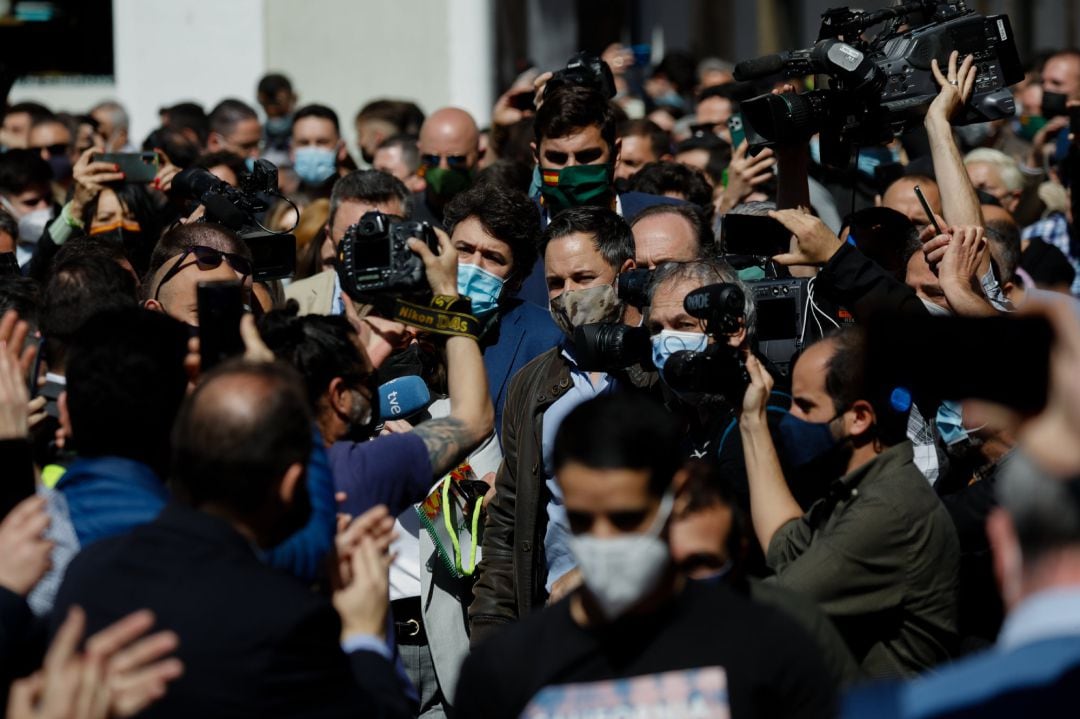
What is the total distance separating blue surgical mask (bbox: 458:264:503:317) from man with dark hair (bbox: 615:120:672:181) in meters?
2.86

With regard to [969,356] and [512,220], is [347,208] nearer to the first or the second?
[512,220]

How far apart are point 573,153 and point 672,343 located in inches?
72.7

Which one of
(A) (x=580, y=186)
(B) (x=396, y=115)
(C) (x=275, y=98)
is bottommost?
(A) (x=580, y=186)

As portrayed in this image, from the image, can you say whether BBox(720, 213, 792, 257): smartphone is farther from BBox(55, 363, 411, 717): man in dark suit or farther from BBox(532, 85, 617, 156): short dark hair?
BBox(55, 363, 411, 717): man in dark suit

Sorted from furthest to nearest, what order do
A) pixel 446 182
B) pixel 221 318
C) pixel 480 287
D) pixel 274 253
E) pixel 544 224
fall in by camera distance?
pixel 446 182, pixel 544 224, pixel 480 287, pixel 274 253, pixel 221 318

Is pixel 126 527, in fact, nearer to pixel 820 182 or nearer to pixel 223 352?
pixel 223 352

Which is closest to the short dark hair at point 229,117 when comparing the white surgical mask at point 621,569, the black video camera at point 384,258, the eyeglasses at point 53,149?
the eyeglasses at point 53,149

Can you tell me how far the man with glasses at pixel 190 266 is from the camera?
5.20 meters

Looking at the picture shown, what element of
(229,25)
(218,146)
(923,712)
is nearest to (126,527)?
(923,712)

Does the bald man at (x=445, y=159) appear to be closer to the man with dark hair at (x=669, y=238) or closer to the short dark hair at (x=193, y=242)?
the man with dark hair at (x=669, y=238)

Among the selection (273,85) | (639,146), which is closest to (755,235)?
(639,146)

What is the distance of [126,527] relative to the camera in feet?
11.2

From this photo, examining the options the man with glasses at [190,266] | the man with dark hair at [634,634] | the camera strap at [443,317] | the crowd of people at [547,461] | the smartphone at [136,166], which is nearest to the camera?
the crowd of people at [547,461]

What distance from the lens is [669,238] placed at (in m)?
5.95
